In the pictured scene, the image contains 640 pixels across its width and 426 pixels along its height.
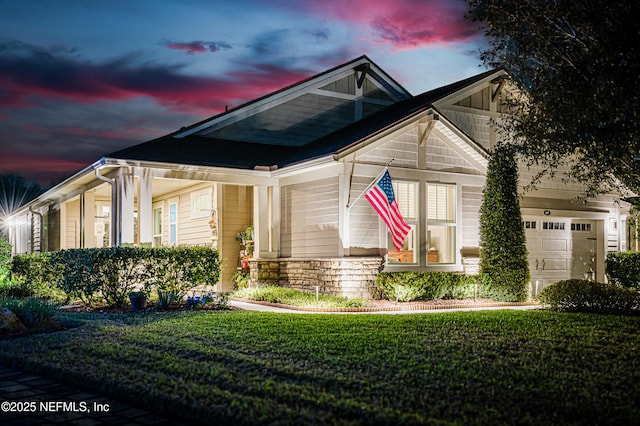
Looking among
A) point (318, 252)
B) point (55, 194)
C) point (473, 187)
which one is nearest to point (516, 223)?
point (473, 187)

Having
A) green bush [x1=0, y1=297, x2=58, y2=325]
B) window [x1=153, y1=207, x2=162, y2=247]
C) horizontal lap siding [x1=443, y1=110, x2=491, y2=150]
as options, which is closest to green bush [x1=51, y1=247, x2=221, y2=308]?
green bush [x1=0, y1=297, x2=58, y2=325]

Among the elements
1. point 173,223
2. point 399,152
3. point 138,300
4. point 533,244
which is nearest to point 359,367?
point 138,300

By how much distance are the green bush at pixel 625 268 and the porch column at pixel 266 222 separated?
33.9 ft

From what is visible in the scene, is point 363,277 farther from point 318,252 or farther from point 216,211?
point 216,211

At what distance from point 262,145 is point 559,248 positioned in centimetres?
977

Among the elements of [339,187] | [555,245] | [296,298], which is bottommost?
[296,298]

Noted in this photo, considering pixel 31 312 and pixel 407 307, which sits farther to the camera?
pixel 407 307

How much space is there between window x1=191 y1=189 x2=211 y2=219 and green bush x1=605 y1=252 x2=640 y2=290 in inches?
493

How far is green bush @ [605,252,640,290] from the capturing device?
18.9 metres

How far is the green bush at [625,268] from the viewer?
62.0 feet

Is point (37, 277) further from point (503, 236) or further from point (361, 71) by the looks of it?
point (503, 236)

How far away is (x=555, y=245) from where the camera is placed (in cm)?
1958

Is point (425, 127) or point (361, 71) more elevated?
point (361, 71)

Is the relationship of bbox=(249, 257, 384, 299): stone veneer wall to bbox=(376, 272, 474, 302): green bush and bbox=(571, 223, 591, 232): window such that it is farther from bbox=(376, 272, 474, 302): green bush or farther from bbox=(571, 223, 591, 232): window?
bbox=(571, 223, 591, 232): window
